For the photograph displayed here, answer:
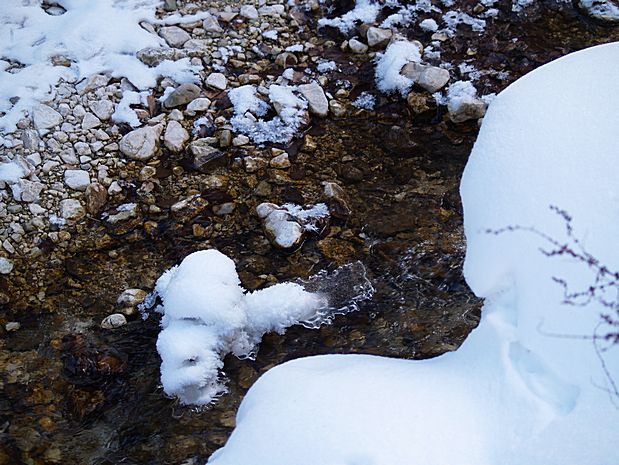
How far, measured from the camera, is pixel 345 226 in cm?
321

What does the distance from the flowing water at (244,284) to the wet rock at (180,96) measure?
368 millimetres

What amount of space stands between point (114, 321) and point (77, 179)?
817 millimetres

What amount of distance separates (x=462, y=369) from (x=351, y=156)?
1.68 m

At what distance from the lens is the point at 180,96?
3670mm

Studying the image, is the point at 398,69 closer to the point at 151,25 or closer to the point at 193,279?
the point at 151,25

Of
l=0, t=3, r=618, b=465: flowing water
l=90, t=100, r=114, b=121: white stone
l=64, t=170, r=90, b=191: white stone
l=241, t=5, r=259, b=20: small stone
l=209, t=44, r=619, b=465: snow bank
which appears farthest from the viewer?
l=241, t=5, r=259, b=20: small stone

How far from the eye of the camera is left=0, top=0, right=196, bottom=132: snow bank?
3666 millimetres

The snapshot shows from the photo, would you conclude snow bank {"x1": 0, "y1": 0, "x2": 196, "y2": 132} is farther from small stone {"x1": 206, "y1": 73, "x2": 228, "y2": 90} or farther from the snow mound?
the snow mound

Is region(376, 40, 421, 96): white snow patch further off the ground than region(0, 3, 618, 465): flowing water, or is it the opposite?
region(376, 40, 421, 96): white snow patch

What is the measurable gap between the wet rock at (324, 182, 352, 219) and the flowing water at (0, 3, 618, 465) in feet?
0.11

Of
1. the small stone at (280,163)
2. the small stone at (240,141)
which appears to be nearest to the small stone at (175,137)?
the small stone at (240,141)

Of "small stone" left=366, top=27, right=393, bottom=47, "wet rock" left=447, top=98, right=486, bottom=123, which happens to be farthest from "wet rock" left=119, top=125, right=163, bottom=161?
"wet rock" left=447, top=98, right=486, bottom=123

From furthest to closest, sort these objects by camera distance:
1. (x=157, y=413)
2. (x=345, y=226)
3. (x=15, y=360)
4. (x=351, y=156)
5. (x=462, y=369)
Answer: (x=351, y=156)
(x=345, y=226)
(x=15, y=360)
(x=157, y=413)
(x=462, y=369)

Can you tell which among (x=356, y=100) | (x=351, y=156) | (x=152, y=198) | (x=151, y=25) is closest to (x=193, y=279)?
(x=152, y=198)
